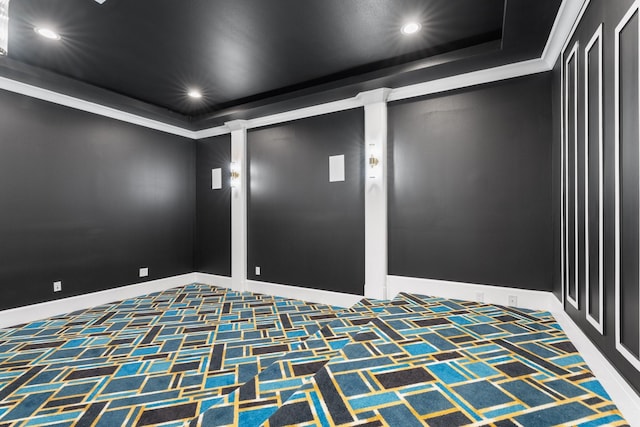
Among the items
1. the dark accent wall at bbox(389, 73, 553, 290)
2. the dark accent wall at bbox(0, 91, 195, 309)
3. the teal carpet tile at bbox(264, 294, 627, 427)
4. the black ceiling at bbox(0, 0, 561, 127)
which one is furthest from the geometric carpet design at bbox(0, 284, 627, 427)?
the black ceiling at bbox(0, 0, 561, 127)

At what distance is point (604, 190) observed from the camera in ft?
6.63

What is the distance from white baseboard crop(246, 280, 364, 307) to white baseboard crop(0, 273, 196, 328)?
150cm

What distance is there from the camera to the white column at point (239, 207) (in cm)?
557

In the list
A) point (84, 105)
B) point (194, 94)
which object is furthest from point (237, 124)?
point (84, 105)

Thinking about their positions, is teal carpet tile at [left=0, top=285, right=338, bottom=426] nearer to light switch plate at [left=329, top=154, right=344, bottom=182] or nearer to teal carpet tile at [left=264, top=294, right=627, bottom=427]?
teal carpet tile at [left=264, top=294, right=627, bottom=427]

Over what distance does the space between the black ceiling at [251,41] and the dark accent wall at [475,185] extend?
551mm

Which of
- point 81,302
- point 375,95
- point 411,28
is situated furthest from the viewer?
point 81,302

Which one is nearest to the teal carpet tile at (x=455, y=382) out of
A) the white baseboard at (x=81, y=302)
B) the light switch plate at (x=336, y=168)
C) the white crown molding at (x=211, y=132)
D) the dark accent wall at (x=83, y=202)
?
the light switch plate at (x=336, y=168)

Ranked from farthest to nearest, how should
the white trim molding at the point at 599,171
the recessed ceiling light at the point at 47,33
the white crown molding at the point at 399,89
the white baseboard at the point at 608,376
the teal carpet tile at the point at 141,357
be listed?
the recessed ceiling light at the point at 47,33 → the white crown molding at the point at 399,89 → the teal carpet tile at the point at 141,357 → the white trim molding at the point at 599,171 → the white baseboard at the point at 608,376

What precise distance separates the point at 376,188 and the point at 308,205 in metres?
1.15

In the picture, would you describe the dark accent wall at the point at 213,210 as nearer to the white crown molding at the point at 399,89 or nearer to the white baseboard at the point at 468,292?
the white crown molding at the point at 399,89

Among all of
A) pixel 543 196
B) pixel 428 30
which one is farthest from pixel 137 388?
pixel 543 196

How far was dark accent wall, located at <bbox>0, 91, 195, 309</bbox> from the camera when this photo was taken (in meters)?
4.02

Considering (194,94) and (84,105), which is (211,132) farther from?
(84,105)
